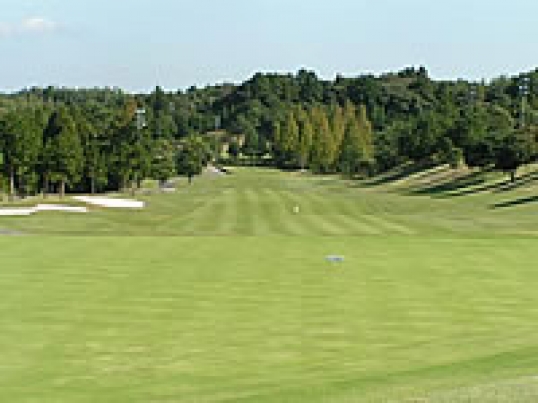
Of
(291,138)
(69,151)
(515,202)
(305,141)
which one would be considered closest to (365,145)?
(305,141)

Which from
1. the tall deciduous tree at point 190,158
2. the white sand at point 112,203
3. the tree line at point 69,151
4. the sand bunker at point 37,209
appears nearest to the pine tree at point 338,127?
the tall deciduous tree at point 190,158

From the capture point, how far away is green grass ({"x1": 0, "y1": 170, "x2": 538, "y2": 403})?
451 inches

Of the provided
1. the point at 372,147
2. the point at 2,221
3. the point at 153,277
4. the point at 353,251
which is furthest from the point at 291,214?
the point at 372,147

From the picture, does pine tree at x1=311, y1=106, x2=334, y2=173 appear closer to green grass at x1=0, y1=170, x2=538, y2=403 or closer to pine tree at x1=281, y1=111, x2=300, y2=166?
pine tree at x1=281, y1=111, x2=300, y2=166

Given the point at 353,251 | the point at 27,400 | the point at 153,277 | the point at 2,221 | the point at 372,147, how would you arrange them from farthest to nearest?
the point at 372,147 < the point at 2,221 < the point at 353,251 < the point at 153,277 < the point at 27,400

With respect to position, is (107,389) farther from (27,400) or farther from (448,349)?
(448,349)

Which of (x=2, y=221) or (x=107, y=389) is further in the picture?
(x=2, y=221)

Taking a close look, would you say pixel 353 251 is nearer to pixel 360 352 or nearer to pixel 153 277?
pixel 153 277

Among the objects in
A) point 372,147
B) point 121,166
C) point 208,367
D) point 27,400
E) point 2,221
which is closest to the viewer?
point 27,400

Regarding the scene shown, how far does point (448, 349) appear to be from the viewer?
13.6m

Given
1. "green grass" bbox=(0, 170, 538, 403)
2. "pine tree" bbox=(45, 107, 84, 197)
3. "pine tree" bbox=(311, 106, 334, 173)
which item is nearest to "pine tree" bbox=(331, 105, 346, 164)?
"pine tree" bbox=(311, 106, 334, 173)

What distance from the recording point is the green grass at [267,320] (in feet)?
37.6

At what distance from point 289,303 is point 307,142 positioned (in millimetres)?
145270

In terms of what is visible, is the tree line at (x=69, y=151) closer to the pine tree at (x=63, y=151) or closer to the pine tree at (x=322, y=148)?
the pine tree at (x=63, y=151)
